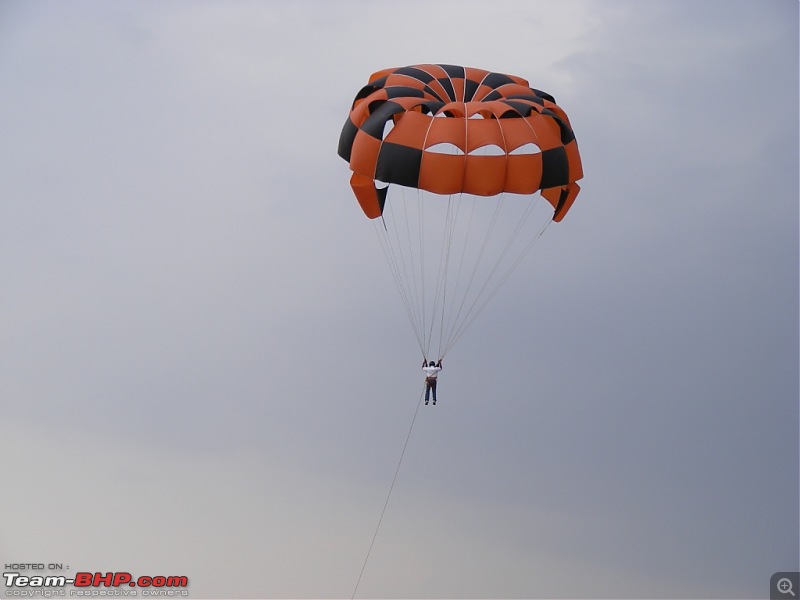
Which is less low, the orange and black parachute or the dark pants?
the orange and black parachute

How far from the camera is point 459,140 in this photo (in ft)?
69.7

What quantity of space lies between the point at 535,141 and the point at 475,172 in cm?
124

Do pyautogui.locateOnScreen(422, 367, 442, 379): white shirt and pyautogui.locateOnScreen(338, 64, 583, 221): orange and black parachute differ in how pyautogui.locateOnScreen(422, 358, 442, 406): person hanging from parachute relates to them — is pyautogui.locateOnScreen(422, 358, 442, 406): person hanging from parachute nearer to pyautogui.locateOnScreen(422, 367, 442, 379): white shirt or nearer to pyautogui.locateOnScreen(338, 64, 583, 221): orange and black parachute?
pyautogui.locateOnScreen(422, 367, 442, 379): white shirt

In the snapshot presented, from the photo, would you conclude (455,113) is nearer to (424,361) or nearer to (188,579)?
(424,361)

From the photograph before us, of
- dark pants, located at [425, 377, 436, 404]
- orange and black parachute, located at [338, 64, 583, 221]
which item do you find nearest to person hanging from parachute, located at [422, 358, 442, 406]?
dark pants, located at [425, 377, 436, 404]

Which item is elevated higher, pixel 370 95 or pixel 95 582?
pixel 370 95

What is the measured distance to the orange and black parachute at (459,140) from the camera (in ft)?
70.1

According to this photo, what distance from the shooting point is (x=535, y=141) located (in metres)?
21.5

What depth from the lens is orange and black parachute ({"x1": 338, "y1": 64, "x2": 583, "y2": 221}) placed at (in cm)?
2136

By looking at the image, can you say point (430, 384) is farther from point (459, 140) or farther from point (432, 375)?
point (459, 140)

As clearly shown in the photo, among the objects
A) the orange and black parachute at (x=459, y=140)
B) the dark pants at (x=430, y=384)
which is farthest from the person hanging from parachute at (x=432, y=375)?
the orange and black parachute at (x=459, y=140)

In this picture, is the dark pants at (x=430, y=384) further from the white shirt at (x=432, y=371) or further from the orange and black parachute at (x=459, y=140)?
the orange and black parachute at (x=459, y=140)

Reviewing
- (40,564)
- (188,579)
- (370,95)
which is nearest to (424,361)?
(370,95)

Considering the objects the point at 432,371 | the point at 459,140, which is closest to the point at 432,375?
the point at 432,371
